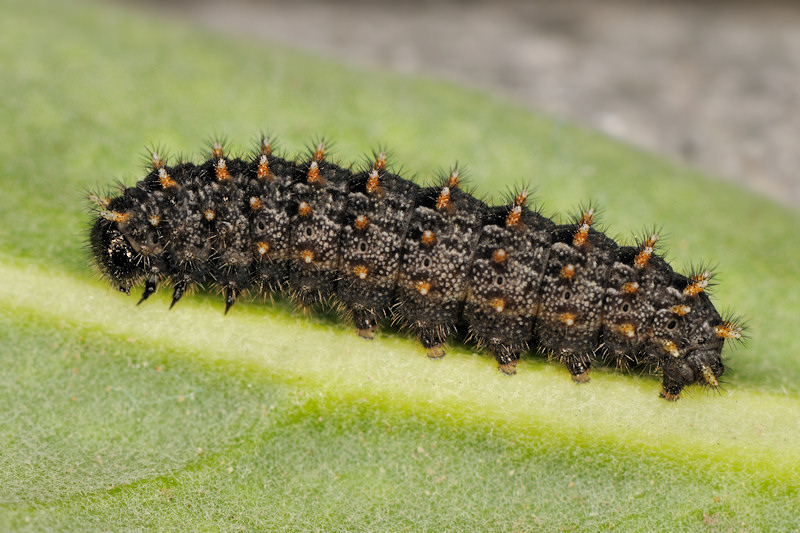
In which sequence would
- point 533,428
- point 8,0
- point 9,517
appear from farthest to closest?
point 8,0
point 533,428
point 9,517

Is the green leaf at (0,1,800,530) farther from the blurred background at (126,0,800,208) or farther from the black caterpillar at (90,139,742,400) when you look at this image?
the blurred background at (126,0,800,208)

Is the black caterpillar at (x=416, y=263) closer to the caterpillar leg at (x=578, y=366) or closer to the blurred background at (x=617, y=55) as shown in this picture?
the caterpillar leg at (x=578, y=366)

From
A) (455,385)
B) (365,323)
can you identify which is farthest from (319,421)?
(455,385)

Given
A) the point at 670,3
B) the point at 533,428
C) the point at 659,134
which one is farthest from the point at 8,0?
the point at 670,3

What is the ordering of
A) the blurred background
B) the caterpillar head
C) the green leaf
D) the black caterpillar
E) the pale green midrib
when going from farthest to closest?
the blurred background, the caterpillar head, the black caterpillar, the pale green midrib, the green leaf

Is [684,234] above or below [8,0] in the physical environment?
below

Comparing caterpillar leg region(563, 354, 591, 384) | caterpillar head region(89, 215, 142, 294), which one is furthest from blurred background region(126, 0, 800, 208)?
caterpillar leg region(563, 354, 591, 384)

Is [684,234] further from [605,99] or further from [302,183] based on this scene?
[605,99]
